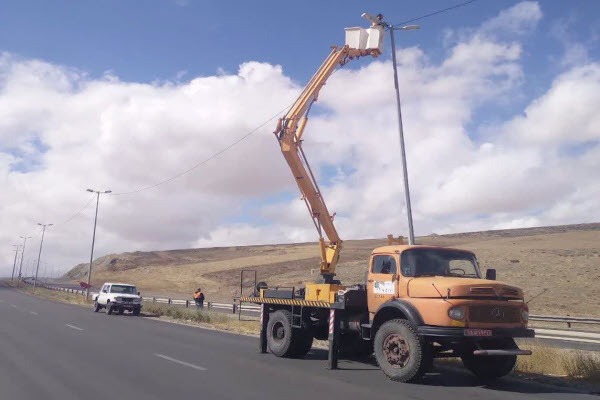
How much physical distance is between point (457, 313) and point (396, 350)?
149 centimetres

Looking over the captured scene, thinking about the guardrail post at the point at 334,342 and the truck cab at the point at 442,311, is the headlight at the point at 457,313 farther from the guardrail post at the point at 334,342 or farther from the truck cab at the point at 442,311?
the guardrail post at the point at 334,342

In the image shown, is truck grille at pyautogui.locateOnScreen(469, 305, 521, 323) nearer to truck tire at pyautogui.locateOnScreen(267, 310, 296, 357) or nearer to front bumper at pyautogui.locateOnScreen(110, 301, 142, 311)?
truck tire at pyautogui.locateOnScreen(267, 310, 296, 357)

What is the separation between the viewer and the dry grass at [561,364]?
11.7 metres

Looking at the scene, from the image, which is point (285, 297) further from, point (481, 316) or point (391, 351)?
point (481, 316)

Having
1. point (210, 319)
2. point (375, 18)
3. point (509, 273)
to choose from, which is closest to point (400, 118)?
point (375, 18)

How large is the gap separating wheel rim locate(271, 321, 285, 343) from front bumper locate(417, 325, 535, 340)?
212 inches

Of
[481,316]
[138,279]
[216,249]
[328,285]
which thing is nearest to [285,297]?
[328,285]

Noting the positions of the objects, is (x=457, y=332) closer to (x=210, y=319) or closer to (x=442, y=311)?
(x=442, y=311)

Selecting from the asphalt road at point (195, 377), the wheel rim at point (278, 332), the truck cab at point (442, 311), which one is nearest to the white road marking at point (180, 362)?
the asphalt road at point (195, 377)

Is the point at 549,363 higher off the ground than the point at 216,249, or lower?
lower

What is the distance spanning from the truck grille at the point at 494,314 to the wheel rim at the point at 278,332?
6.02 metres

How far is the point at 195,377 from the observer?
11.0 m

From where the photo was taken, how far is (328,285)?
13.8 metres

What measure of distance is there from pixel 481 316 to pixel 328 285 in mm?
4189
